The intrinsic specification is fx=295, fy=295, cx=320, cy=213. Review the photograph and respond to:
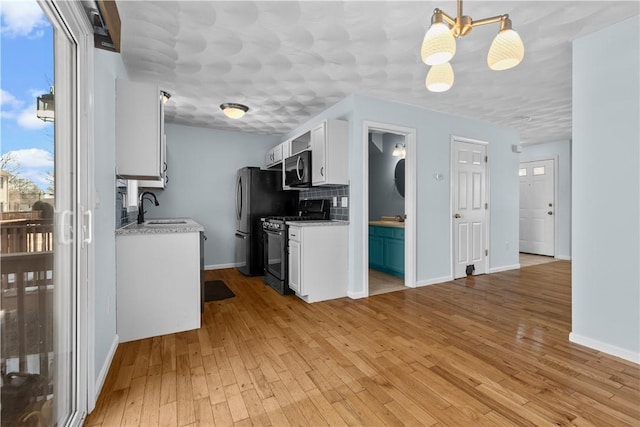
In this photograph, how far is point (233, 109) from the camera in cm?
367

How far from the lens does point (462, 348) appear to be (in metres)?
2.19

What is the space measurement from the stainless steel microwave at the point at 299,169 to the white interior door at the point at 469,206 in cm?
206

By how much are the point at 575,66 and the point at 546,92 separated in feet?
3.99

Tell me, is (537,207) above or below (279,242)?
above

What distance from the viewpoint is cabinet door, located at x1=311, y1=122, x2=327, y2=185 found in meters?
3.42

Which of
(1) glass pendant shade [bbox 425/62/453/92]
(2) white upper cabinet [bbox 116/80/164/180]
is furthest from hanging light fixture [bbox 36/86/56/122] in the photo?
(1) glass pendant shade [bbox 425/62/453/92]

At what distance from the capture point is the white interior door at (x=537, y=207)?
601 cm

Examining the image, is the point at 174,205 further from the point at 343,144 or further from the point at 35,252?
the point at 35,252

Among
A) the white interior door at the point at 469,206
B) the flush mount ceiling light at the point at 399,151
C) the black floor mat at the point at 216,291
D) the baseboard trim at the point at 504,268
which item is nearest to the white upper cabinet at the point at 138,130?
the black floor mat at the point at 216,291

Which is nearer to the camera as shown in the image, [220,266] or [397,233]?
[397,233]

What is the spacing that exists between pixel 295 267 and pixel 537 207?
5725 mm

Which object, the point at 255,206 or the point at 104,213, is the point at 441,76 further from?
the point at 255,206

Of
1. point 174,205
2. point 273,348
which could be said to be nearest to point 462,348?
point 273,348

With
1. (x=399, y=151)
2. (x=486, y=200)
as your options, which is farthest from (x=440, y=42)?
(x=399, y=151)
